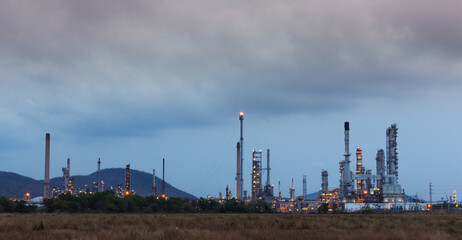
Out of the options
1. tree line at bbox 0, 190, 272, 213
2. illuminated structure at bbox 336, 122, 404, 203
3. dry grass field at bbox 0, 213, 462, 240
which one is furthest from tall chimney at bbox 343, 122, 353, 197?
dry grass field at bbox 0, 213, 462, 240

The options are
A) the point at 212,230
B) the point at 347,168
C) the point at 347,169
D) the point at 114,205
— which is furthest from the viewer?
the point at 347,169

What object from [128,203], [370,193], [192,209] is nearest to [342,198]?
[370,193]

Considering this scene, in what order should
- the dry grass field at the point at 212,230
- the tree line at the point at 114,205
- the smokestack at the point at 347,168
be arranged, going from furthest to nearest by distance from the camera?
the smokestack at the point at 347,168 < the tree line at the point at 114,205 < the dry grass field at the point at 212,230

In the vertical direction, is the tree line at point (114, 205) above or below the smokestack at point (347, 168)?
below

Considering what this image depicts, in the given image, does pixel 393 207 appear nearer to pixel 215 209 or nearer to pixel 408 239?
pixel 215 209

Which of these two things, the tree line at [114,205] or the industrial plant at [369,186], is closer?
the tree line at [114,205]

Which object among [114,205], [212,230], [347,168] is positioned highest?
[347,168]

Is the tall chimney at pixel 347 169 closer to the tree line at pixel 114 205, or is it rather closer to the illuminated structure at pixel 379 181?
the illuminated structure at pixel 379 181

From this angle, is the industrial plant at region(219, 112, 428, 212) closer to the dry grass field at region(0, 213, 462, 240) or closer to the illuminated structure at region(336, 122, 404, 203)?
the illuminated structure at region(336, 122, 404, 203)

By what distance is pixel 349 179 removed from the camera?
17638 centimetres

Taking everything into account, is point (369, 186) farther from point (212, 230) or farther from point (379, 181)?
point (212, 230)

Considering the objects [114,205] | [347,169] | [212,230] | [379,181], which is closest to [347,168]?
[347,169]

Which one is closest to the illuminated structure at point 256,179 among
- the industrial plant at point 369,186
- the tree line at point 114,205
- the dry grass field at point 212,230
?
the industrial plant at point 369,186

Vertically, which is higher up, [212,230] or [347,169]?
[347,169]
